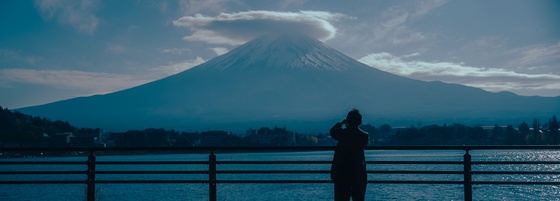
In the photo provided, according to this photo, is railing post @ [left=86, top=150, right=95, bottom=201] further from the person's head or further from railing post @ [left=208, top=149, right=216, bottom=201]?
the person's head

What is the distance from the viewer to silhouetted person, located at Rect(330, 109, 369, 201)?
689cm

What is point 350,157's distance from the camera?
693 centimetres

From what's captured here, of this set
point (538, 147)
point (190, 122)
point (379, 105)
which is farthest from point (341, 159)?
point (379, 105)

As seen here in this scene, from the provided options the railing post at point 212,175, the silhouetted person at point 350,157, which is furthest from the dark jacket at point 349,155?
the railing post at point 212,175

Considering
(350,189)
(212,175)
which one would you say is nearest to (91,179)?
(212,175)

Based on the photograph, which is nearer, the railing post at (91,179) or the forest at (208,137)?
the railing post at (91,179)

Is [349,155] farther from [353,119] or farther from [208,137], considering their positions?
[208,137]

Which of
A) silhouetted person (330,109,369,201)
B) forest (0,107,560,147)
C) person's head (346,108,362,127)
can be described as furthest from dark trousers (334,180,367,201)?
forest (0,107,560,147)

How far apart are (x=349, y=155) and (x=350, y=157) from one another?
3 cm

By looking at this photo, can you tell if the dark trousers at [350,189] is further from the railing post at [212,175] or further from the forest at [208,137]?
the forest at [208,137]

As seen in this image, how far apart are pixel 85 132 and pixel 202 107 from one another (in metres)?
117

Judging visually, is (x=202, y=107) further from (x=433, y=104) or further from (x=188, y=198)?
(x=188, y=198)

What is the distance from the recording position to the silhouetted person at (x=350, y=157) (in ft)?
22.6

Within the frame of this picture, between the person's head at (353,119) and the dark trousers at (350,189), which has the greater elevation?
the person's head at (353,119)
